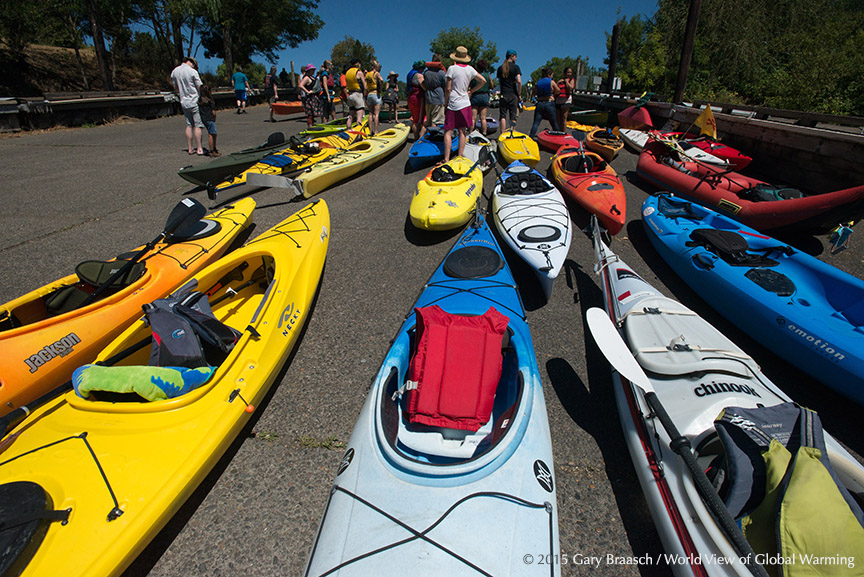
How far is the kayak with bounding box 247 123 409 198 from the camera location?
579 cm

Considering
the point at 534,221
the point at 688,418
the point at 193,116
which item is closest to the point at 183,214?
the point at 534,221

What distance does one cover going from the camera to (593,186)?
5.29 m

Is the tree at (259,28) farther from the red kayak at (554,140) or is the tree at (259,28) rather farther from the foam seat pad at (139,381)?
the foam seat pad at (139,381)

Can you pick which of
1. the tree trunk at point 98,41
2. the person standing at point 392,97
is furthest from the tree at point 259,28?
the person standing at point 392,97

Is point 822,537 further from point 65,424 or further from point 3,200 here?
point 3,200

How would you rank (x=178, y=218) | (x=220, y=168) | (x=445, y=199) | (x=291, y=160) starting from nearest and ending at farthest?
1. (x=178, y=218)
2. (x=445, y=199)
3. (x=220, y=168)
4. (x=291, y=160)

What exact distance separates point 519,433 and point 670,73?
26704 mm

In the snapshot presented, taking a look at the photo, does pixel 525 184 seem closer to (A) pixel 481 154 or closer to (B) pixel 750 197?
(A) pixel 481 154

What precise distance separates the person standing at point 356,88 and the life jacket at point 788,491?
9.83 meters

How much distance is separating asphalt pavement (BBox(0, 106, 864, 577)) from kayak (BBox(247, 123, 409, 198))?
32 cm

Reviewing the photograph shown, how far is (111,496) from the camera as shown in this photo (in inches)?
66.4

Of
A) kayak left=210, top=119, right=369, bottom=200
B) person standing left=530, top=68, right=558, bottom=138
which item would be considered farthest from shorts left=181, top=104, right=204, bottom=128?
person standing left=530, top=68, right=558, bottom=138

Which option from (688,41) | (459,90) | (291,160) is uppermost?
(688,41)

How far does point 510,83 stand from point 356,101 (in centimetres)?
393
